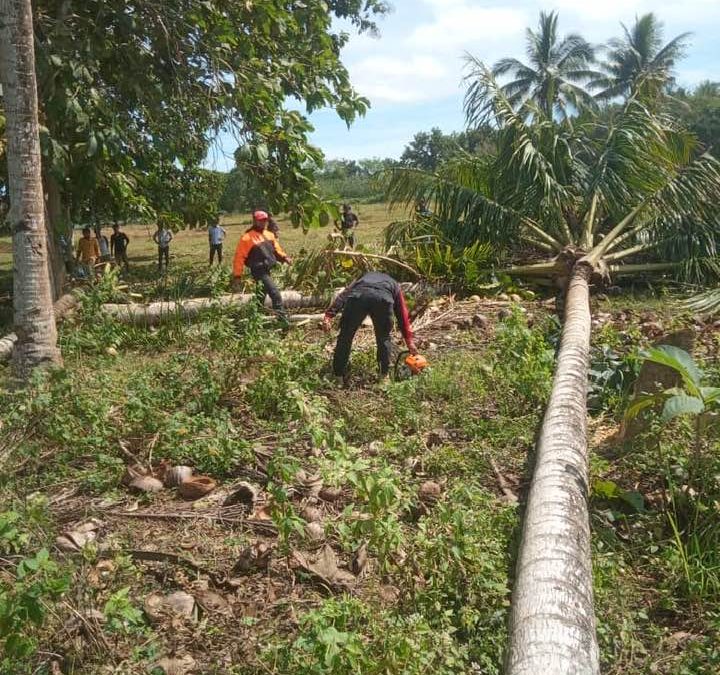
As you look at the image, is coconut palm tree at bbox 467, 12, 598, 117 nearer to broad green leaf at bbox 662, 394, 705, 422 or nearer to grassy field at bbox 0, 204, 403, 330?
grassy field at bbox 0, 204, 403, 330

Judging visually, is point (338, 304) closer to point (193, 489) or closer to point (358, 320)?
point (358, 320)

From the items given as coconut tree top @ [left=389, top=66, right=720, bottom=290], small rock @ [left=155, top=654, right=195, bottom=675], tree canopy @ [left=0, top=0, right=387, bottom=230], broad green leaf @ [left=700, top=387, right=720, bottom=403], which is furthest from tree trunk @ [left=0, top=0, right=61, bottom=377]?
coconut tree top @ [left=389, top=66, right=720, bottom=290]

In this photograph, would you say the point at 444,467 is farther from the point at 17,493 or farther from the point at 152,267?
the point at 152,267

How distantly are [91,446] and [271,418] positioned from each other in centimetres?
140

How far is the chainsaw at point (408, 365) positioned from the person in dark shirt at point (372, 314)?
12 cm

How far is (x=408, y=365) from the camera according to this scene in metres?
6.50

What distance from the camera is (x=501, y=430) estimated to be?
511 cm

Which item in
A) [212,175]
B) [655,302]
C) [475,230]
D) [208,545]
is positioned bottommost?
[208,545]

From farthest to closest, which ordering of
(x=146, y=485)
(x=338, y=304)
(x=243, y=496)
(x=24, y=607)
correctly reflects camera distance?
1. (x=338, y=304)
2. (x=146, y=485)
3. (x=243, y=496)
4. (x=24, y=607)

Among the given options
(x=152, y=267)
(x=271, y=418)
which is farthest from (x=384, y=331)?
(x=152, y=267)

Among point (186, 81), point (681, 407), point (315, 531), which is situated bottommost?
point (315, 531)

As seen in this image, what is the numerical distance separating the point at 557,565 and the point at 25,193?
513cm

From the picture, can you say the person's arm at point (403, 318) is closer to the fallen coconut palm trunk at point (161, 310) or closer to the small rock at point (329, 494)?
the fallen coconut palm trunk at point (161, 310)

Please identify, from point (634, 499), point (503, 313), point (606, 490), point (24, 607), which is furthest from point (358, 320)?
point (24, 607)
